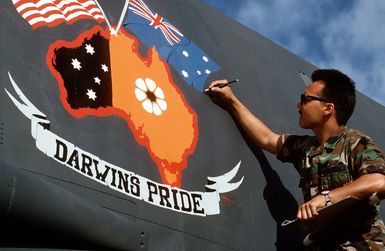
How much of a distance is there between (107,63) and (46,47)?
1.45 ft

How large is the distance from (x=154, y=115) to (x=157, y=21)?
85 cm

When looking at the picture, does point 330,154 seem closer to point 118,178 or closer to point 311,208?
point 311,208

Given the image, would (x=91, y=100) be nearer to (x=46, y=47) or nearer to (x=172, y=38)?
(x=46, y=47)

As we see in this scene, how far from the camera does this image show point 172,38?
4.80m

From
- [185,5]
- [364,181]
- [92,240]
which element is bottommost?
[92,240]

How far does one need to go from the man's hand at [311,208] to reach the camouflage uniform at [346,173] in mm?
266

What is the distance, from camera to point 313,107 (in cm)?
477

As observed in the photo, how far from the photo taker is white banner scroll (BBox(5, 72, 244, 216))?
11.4 ft

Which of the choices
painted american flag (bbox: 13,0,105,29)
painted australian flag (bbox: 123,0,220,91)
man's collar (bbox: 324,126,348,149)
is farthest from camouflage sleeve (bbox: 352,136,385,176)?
painted american flag (bbox: 13,0,105,29)

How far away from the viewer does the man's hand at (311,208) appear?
4.01 metres

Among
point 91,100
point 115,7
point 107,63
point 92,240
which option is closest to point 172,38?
point 115,7

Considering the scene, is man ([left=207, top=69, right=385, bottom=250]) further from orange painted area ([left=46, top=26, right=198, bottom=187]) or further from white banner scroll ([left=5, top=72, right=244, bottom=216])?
white banner scroll ([left=5, top=72, right=244, bottom=216])

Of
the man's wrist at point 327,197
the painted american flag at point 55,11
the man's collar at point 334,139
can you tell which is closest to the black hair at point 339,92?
the man's collar at point 334,139

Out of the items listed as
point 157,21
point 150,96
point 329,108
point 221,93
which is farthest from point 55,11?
point 329,108
